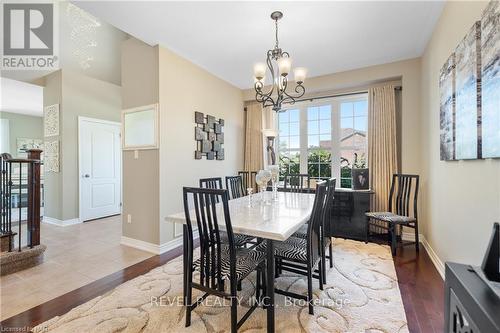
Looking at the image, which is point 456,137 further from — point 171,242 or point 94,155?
point 94,155

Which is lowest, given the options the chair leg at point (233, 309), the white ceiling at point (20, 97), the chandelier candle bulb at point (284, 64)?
the chair leg at point (233, 309)

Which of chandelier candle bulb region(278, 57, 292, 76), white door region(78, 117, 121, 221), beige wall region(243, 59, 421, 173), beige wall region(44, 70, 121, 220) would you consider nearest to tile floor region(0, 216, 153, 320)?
beige wall region(44, 70, 121, 220)

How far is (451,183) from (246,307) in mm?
2233

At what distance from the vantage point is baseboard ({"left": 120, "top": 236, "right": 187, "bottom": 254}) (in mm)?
3096

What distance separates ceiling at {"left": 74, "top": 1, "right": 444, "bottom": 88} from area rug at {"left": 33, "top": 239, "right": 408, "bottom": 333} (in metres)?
2.75

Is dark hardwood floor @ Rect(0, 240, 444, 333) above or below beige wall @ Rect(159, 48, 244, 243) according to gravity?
below

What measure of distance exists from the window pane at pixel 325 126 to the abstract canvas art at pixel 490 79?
2.81 m

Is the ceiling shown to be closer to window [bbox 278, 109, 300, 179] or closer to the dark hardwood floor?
window [bbox 278, 109, 300, 179]

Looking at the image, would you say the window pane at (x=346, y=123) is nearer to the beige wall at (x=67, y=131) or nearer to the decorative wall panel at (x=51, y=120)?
the beige wall at (x=67, y=131)

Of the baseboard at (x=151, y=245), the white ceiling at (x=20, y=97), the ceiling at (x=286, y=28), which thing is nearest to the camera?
the ceiling at (x=286, y=28)

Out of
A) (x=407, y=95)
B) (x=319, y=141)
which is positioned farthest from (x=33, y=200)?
(x=407, y=95)

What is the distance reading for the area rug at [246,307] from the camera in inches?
65.4

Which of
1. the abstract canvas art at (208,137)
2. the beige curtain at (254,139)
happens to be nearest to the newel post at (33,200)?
the abstract canvas art at (208,137)

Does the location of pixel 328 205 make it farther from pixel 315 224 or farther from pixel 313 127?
Answer: pixel 313 127
